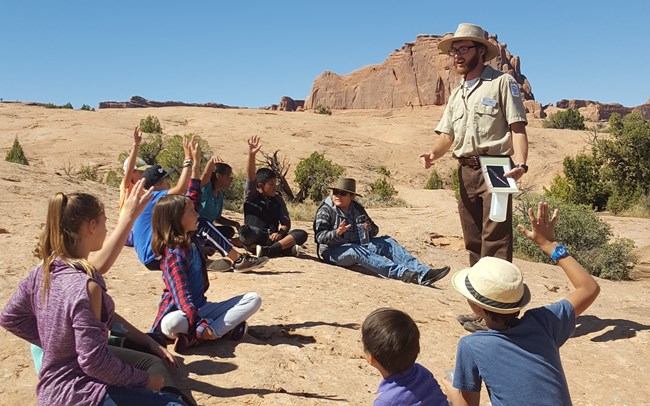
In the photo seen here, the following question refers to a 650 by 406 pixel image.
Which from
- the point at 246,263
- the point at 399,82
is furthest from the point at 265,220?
the point at 399,82

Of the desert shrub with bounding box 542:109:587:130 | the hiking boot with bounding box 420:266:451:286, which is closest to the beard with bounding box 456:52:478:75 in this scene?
the hiking boot with bounding box 420:266:451:286

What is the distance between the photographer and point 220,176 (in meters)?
6.37

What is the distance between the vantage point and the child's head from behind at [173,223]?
3.58m

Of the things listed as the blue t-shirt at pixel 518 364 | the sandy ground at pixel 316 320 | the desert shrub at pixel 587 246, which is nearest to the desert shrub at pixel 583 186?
the sandy ground at pixel 316 320

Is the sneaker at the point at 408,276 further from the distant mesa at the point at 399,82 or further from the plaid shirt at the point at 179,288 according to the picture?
the distant mesa at the point at 399,82

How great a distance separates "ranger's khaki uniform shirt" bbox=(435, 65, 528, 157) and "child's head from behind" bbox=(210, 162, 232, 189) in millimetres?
2813

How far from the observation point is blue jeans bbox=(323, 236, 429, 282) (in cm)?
616

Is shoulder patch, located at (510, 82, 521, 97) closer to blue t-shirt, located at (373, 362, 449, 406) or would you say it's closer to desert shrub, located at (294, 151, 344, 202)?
blue t-shirt, located at (373, 362, 449, 406)

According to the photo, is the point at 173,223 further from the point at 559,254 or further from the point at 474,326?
the point at 474,326

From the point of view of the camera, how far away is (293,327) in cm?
423

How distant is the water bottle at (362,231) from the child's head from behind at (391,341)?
4088mm

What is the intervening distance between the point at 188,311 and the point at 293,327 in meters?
0.98

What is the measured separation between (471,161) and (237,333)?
2251mm

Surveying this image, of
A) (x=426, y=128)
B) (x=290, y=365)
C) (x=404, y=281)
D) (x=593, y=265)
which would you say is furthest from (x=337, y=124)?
(x=290, y=365)
